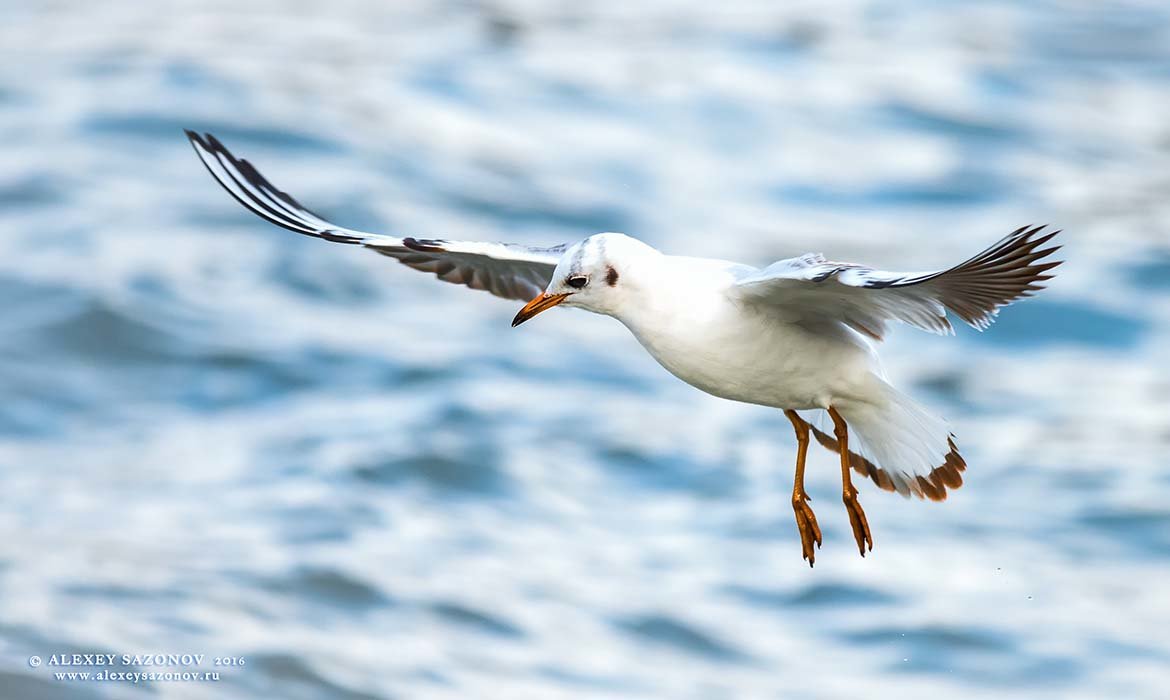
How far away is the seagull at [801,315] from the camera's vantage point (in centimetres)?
594

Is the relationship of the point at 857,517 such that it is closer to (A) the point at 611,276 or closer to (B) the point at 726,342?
(B) the point at 726,342

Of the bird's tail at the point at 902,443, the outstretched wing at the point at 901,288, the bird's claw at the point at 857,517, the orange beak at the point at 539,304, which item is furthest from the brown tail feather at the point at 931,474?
the orange beak at the point at 539,304

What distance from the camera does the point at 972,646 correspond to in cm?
1683

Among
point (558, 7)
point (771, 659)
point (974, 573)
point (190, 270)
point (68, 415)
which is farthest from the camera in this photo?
point (558, 7)

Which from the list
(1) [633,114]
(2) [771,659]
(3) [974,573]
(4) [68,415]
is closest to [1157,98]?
(1) [633,114]

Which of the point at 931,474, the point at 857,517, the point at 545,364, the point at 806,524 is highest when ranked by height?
the point at 545,364

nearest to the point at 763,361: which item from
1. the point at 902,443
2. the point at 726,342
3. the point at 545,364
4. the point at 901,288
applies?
the point at 726,342

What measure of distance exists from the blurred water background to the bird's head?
8.24m

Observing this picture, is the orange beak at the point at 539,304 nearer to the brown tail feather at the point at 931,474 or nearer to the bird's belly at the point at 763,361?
the bird's belly at the point at 763,361

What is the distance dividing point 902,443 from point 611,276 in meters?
1.47

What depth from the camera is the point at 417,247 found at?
272 inches

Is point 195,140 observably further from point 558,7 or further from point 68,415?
point 558,7

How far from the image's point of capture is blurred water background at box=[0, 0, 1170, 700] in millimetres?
16328

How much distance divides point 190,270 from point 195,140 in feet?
48.5
